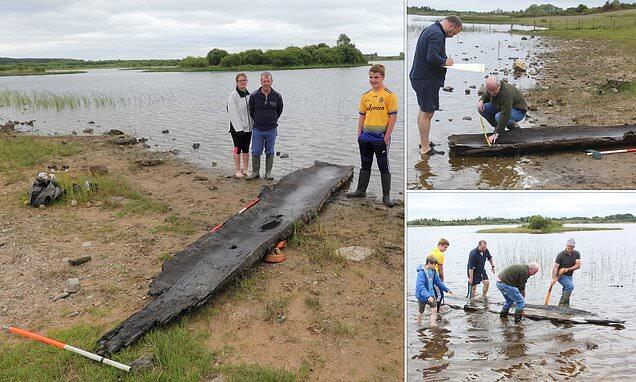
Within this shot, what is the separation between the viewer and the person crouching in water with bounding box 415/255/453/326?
1.90m

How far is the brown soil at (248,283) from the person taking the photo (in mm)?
4375

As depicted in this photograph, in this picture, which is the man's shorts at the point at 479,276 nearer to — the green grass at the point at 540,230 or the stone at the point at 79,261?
the green grass at the point at 540,230

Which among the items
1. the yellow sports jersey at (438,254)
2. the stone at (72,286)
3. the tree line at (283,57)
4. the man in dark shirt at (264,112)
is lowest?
the stone at (72,286)

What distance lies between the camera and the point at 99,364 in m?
4.07

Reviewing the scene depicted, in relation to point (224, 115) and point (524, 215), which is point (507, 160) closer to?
point (524, 215)

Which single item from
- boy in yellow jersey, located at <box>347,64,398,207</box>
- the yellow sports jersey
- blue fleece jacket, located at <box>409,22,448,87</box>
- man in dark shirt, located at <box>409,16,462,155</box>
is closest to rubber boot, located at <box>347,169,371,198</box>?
boy in yellow jersey, located at <box>347,64,398,207</box>

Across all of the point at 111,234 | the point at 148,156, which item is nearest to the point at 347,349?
the point at 111,234

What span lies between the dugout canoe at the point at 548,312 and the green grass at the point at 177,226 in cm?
496

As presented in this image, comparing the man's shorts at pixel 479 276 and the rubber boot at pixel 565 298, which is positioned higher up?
the man's shorts at pixel 479 276

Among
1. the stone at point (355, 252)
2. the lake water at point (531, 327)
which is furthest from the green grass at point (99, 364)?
the lake water at point (531, 327)

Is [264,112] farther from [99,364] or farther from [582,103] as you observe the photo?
[582,103]

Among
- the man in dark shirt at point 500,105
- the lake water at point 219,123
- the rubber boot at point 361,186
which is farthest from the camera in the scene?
the lake water at point 219,123

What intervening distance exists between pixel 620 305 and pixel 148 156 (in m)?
12.2

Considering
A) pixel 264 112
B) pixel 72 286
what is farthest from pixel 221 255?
pixel 264 112
